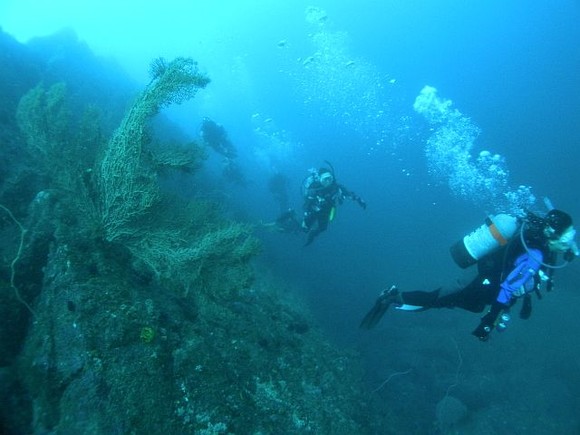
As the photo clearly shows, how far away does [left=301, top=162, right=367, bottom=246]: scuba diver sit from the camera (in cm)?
879

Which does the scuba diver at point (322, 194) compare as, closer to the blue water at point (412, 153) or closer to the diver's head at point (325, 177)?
the diver's head at point (325, 177)

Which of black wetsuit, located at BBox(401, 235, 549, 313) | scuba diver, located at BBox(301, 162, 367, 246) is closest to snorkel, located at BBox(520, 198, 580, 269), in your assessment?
black wetsuit, located at BBox(401, 235, 549, 313)

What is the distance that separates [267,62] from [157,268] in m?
67.2

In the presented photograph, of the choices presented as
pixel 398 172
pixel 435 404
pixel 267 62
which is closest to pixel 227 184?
pixel 435 404

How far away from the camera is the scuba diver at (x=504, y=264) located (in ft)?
14.6

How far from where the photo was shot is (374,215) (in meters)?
23.9

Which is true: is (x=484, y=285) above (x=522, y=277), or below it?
below

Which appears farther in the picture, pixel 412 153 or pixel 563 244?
pixel 412 153

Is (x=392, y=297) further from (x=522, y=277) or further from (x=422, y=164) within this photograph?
(x=422, y=164)

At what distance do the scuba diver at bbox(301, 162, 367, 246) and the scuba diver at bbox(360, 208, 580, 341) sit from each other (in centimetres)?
360

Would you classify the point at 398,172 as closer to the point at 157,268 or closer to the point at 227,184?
the point at 227,184

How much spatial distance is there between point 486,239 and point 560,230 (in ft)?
3.19

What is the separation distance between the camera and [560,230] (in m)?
4.37

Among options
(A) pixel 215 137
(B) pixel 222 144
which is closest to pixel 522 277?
(A) pixel 215 137
